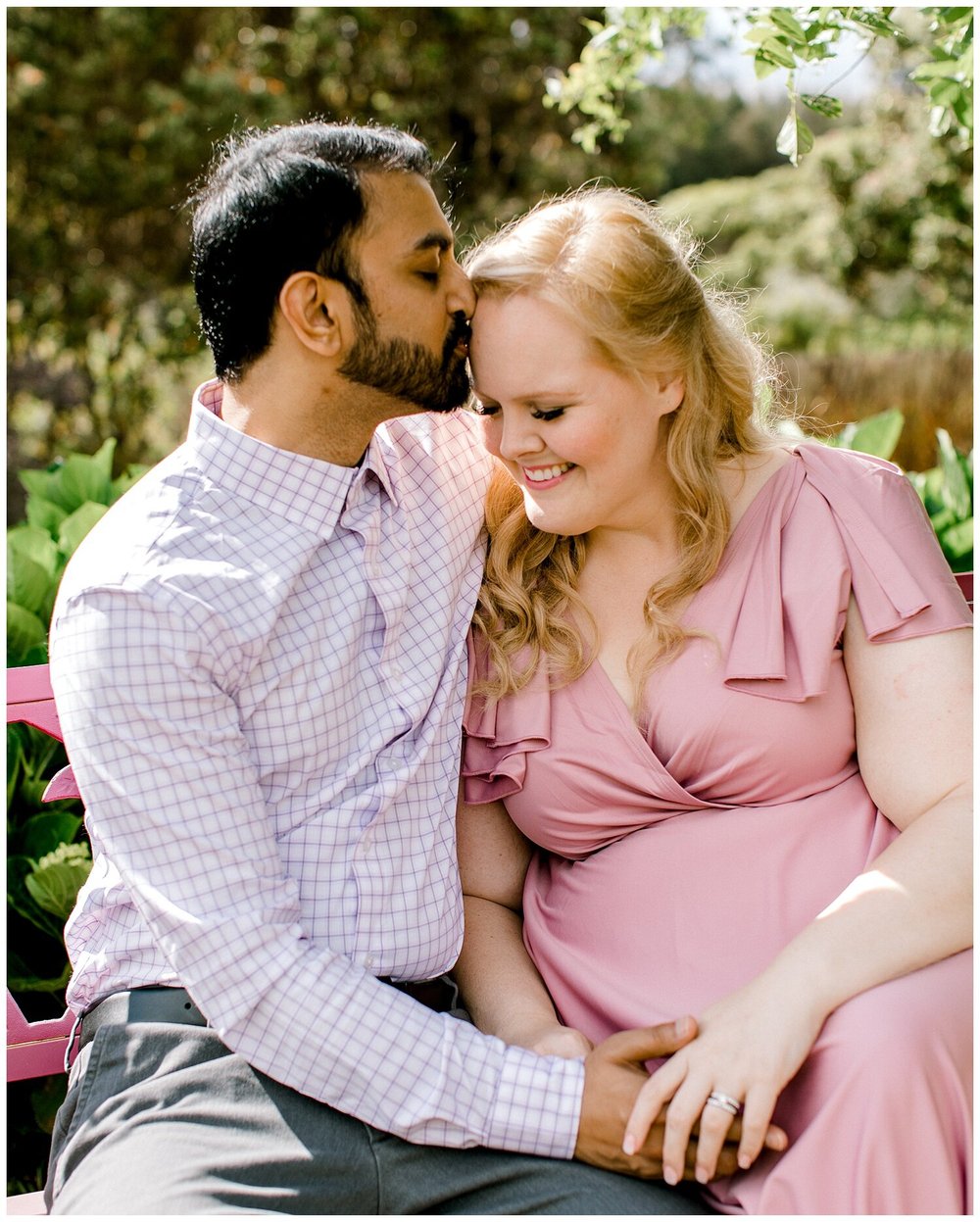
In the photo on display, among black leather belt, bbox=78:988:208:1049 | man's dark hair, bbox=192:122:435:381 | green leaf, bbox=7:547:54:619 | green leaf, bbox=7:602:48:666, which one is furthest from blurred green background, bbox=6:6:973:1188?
black leather belt, bbox=78:988:208:1049

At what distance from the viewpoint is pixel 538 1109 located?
6.63ft

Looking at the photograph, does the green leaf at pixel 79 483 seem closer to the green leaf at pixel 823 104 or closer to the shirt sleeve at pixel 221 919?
the shirt sleeve at pixel 221 919

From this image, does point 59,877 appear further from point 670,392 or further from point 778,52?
point 778,52

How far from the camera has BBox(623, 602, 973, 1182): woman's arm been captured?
1924mm

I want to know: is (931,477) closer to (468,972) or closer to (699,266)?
(699,266)

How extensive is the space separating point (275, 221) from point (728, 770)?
1.28 meters

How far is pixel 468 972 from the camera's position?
2404mm

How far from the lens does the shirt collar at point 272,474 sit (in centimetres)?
224

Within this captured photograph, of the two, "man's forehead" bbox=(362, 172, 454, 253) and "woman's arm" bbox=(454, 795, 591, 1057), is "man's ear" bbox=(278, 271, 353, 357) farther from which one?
"woman's arm" bbox=(454, 795, 591, 1057)

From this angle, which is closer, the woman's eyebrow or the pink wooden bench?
the woman's eyebrow

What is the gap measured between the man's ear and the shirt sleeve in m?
0.55

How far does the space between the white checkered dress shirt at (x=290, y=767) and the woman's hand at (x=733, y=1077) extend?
0.16 metres

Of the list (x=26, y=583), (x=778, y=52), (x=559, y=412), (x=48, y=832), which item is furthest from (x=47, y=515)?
(x=778, y=52)

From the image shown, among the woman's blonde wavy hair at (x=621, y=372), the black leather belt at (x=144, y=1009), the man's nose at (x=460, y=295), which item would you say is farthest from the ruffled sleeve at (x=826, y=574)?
the black leather belt at (x=144, y=1009)
